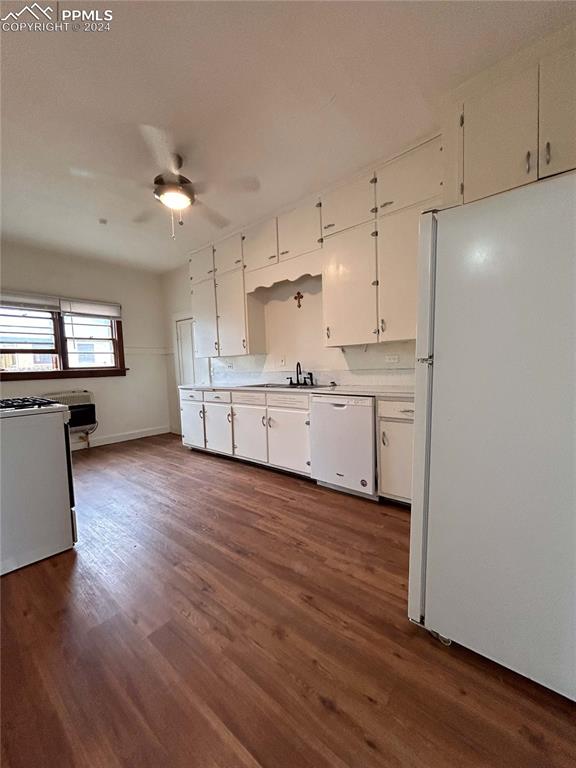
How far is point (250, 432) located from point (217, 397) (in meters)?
0.70

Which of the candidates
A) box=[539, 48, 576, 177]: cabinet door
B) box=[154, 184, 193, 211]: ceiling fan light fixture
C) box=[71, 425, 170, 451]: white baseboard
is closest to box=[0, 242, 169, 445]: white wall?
box=[71, 425, 170, 451]: white baseboard

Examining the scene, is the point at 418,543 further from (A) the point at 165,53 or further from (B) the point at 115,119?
(B) the point at 115,119

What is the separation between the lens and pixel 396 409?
7.98 ft

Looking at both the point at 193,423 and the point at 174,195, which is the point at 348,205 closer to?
the point at 174,195

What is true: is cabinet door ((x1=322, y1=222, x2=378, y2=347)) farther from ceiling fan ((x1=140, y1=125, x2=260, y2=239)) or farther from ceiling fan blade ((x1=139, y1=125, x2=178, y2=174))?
ceiling fan blade ((x1=139, y1=125, x2=178, y2=174))

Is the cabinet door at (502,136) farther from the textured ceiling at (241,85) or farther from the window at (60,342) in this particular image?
the window at (60,342)

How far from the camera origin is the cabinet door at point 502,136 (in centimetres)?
171

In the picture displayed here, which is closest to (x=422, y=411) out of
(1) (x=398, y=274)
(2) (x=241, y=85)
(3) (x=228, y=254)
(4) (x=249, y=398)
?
(1) (x=398, y=274)

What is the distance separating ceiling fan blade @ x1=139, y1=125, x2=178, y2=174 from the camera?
214 centimetres

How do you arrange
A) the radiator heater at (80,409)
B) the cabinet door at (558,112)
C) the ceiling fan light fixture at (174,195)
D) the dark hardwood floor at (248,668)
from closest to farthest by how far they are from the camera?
1. the dark hardwood floor at (248,668)
2. the cabinet door at (558,112)
3. the ceiling fan light fixture at (174,195)
4. the radiator heater at (80,409)

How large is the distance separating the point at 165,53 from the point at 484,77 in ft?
5.83

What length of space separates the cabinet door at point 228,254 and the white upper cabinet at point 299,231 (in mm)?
660

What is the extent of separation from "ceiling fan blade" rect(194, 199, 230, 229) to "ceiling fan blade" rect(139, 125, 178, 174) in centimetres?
57

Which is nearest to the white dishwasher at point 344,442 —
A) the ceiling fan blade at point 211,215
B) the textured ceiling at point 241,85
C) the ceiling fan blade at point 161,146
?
the textured ceiling at point 241,85
